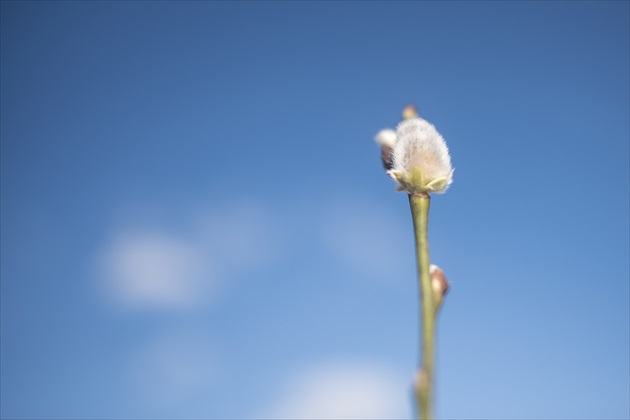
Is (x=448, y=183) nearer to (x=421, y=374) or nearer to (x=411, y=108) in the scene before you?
(x=411, y=108)

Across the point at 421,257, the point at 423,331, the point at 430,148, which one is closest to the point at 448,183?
the point at 430,148

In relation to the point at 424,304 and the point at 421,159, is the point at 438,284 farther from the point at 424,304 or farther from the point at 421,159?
the point at 421,159

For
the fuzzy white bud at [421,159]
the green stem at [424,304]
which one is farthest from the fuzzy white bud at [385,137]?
the green stem at [424,304]

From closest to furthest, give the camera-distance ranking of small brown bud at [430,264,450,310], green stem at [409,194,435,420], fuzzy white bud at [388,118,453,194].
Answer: green stem at [409,194,435,420]
small brown bud at [430,264,450,310]
fuzzy white bud at [388,118,453,194]

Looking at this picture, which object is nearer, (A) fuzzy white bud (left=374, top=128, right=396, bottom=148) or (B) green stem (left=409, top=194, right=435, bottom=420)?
(B) green stem (left=409, top=194, right=435, bottom=420)

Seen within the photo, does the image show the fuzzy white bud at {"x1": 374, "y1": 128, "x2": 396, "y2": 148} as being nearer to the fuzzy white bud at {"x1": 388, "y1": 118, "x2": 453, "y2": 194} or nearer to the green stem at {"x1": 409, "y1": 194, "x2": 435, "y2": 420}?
the fuzzy white bud at {"x1": 388, "y1": 118, "x2": 453, "y2": 194}

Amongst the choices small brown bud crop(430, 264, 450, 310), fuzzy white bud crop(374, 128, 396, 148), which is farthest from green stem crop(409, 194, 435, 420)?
fuzzy white bud crop(374, 128, 396, 148)
